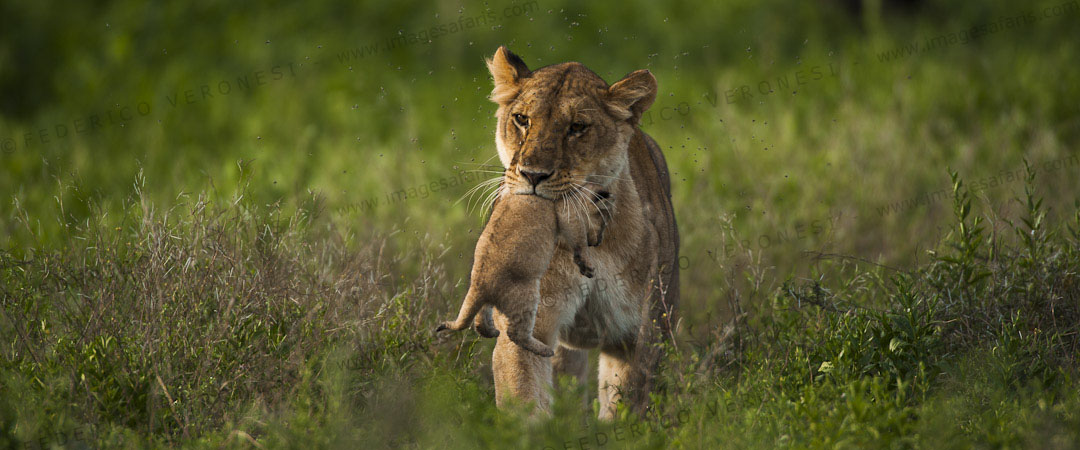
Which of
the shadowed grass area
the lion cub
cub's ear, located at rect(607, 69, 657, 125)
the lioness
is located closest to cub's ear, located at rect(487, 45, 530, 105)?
the lioness

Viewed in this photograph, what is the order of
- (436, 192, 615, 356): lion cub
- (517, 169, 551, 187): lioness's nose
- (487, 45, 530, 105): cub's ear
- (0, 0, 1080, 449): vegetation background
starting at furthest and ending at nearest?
(487, 45, 530, 105): cub's ear → (517, 169, 551, 187): lioness's nose → (0, 0, 1080, 449): vegetation background → (436, 192, 615, 356): lion cub

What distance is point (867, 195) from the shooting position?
Answer: 8.38 meters

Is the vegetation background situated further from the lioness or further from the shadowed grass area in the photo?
the lioness

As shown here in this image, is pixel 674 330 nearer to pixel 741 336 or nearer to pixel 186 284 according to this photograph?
pixel 741 336

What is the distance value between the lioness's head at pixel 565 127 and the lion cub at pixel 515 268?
197 millimetres

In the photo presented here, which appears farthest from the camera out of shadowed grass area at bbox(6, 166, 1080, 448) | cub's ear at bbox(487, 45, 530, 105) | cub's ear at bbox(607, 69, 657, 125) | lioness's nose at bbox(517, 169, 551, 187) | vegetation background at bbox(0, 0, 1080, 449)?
cub's ear at bbox(487, 45, 530, 105)

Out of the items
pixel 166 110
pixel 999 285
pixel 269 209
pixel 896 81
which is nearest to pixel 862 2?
pixel 896 81

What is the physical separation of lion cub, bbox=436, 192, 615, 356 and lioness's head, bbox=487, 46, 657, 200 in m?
0.20

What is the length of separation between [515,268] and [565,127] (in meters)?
0.79

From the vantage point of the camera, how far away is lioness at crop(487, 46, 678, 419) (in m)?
4.53

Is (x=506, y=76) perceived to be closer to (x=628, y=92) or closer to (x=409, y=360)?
(x=628, y=92)

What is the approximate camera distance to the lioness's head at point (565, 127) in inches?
178

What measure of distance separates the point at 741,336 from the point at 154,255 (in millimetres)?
2766

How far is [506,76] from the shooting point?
5023 millimetres
